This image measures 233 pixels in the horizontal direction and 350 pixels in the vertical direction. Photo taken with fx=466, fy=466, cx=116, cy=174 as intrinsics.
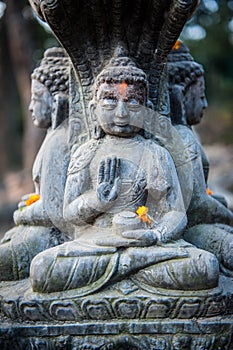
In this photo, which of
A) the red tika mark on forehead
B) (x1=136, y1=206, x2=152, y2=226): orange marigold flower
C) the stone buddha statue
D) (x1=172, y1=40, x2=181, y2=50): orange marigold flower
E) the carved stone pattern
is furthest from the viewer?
(x1=172, y1=40, x2=181, y2=50): orange marigold flower

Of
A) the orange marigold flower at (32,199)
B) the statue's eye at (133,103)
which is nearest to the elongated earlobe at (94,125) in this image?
the statue's eye at (133,103)

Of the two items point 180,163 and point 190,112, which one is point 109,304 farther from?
point 190,112

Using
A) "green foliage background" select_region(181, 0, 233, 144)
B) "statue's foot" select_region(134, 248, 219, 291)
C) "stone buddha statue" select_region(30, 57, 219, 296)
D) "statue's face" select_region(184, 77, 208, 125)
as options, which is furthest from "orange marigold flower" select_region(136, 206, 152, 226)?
"green foliage background" select_region(181, 0, 233, 144)

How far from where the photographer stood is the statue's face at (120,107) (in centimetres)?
324

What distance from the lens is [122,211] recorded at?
319 centimetres

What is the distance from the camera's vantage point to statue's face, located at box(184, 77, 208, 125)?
407 cm

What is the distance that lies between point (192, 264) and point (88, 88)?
1597mm

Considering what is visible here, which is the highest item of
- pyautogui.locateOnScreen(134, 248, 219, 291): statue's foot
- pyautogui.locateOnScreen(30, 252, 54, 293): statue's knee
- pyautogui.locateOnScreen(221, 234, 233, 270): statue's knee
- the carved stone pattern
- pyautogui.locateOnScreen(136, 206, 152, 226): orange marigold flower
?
pyautogui.locateOnScreen(136, 206, 152, 226): orange marigold flower

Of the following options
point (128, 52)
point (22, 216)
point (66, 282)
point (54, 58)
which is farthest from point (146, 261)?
point (54, 58)

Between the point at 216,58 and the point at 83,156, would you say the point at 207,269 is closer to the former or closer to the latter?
the point at 83,156

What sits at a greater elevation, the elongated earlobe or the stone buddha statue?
the elongated earlobe

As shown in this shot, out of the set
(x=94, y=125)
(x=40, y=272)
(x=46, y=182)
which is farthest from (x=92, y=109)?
(x=40, y=272)

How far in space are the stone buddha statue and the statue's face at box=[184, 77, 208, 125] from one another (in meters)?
0.69

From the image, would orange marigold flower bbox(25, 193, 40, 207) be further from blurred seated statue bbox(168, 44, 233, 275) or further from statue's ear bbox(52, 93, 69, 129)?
blurred seated statue bbox(168, 44, 233, 275)
